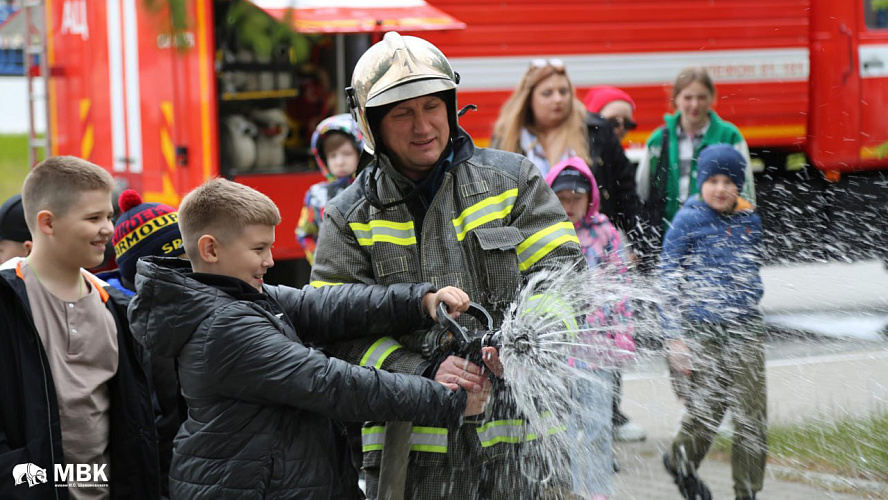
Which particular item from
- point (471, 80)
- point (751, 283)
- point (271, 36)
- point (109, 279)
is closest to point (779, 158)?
point (471, 80)

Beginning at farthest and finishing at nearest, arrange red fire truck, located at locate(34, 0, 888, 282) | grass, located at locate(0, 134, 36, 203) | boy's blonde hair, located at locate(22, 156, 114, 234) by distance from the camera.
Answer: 1. grass, located at locate(0, 134, 36, 203)
2. red fire truck, located at locate(34, 0, 888, 282)
3. boy's blonde hair, located at locate(22, 156, 114, 234)

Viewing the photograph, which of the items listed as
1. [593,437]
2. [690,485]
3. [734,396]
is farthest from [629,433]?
[593,437]

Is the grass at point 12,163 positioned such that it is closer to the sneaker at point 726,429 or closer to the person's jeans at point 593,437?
the sneaker at point 726,429

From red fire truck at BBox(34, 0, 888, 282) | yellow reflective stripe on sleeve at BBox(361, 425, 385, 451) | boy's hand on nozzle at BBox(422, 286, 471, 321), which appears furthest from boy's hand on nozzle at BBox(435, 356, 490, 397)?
red fire truck at BBox(34, 0, 888, 282)

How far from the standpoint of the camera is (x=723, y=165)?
15.9 ft

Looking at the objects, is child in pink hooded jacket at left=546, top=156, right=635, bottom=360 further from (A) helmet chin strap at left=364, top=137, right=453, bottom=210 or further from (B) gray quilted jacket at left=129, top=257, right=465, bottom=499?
(B) gray quilted jacket at left=129, top=257, right=465, bottom=499

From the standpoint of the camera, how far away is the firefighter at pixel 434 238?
2930mm

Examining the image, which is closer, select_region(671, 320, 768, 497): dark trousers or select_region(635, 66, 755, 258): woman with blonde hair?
select_region(671, 320, 768, 497): dark trousers

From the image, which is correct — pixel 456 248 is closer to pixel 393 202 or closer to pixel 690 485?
pixel 393 202

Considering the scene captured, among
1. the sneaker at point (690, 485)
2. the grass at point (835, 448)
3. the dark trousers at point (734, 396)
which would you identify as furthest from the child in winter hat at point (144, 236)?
the grass at point (835, 448)

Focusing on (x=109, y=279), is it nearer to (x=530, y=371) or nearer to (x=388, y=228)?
(x=388, y=228)

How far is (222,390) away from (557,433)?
37.3 inches

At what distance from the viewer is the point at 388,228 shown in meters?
2.98

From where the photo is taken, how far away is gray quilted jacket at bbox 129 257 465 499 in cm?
271
